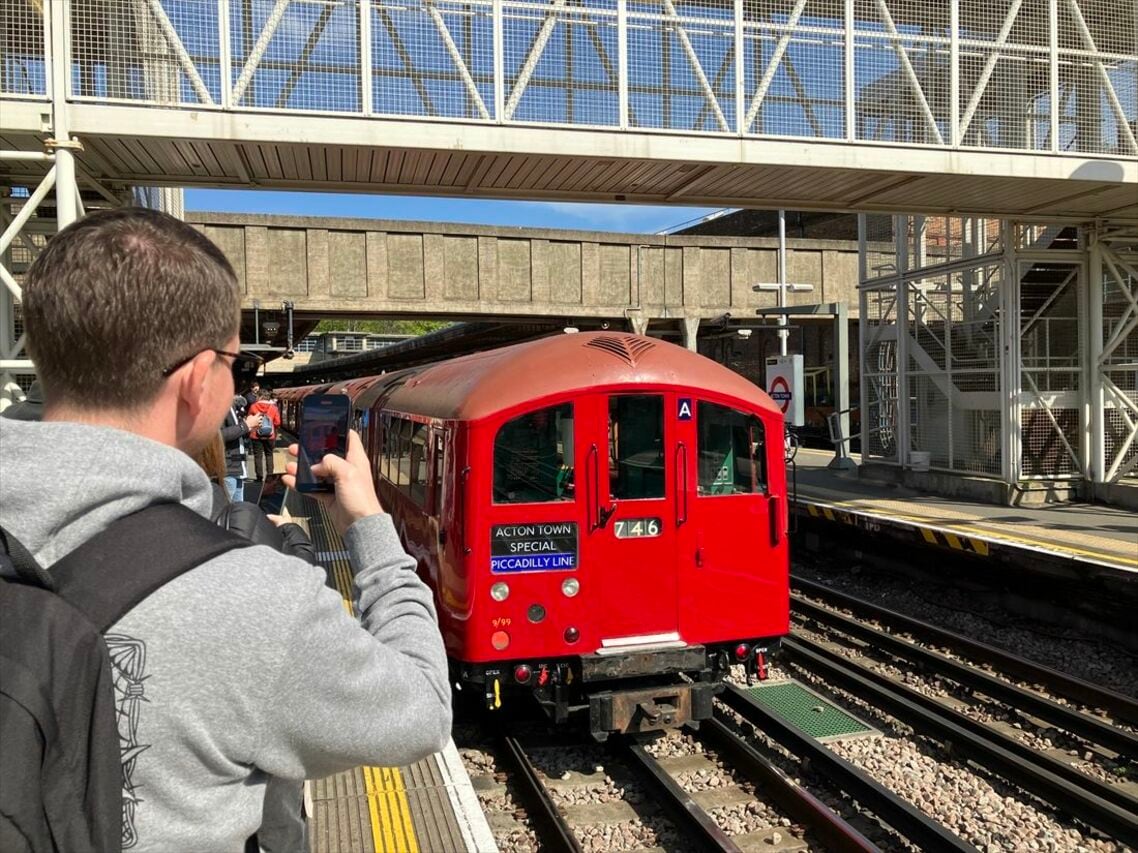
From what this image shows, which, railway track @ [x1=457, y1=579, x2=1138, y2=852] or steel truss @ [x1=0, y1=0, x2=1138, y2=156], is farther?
steel truss @ [x1=0, y1=0, x2=1138, y2=156]

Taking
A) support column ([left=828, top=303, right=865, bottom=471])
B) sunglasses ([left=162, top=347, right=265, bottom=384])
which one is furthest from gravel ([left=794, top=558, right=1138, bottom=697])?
sunglasses ([left=162, top=347, right=265, bottom=384])

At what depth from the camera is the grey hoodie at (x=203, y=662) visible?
1207 millimetres

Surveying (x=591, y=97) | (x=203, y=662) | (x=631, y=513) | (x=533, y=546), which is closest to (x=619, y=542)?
(x=631, y=513)

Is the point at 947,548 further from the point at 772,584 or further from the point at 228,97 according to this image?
the point at 228,97

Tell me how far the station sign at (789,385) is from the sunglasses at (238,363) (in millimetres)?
13694

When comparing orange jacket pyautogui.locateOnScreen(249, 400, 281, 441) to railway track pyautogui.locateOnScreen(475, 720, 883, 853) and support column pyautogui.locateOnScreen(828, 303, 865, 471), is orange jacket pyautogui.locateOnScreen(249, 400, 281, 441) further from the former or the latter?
support column pyautogui.locateOnScreen(828, 303, 865, 471)

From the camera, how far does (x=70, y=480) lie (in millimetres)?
1217

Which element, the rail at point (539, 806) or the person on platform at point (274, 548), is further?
the rail at point (539, 806)

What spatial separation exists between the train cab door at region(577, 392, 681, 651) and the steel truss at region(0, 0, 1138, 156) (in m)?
4.54

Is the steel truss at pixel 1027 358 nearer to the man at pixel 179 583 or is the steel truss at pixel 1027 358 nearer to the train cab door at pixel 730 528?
the train cab door at pixel 730 528

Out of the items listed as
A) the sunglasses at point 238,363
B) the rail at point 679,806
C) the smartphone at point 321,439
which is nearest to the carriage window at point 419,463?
the rail at point 679,806

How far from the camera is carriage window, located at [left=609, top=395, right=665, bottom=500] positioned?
6180 mm

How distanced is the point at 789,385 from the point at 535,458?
988cm

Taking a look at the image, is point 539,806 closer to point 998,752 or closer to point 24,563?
point 998,752
